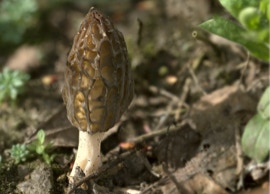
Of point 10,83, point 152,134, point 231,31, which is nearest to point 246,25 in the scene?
point 231,31

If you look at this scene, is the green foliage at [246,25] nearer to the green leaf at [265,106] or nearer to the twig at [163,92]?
the green leaf at [265,106]

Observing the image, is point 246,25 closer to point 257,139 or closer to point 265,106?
point 265,106

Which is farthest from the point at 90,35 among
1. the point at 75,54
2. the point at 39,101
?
the point at 39,101

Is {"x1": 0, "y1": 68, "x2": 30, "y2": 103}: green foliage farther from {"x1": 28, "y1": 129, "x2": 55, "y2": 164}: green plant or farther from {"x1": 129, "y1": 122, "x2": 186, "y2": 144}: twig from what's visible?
{"x1": 129, "y1": 122, "x2": 186, "y2": 144}: twig

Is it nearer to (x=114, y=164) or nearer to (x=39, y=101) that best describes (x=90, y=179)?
(x=114, y=164)

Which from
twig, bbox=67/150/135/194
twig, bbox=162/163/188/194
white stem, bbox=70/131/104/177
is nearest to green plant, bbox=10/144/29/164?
white stem, bbox=70/131/104/177
